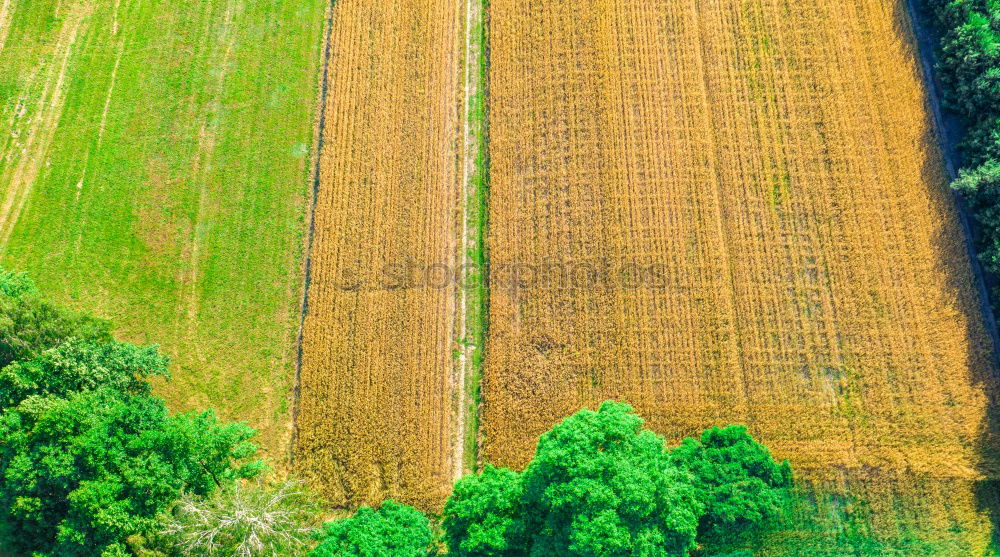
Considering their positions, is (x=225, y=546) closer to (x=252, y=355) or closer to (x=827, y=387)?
(x=252, y=355)

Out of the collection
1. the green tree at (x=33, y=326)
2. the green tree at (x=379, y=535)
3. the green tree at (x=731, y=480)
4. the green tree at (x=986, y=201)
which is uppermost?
the green tree at (x=986, y=201)

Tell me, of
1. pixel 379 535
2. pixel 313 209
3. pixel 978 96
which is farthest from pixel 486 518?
pixel 978 96

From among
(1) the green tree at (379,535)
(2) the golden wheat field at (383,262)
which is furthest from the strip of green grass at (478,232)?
(1) the green tree at (379,535)

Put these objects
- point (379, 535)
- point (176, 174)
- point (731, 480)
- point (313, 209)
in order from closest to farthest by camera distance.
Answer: point (379, 535), point (731, 480), point (313, 209), point (176, 174)

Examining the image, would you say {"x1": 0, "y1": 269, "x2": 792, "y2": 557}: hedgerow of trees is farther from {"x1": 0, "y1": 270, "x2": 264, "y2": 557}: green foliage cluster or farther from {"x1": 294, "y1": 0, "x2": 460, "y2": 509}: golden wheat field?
{"x1": 294, "y1": 0, "x2": 460, "y2": 509}: golden wheat field

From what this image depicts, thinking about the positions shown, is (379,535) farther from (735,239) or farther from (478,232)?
(735,239)

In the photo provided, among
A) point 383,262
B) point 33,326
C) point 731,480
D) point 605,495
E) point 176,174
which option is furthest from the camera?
point 176,174

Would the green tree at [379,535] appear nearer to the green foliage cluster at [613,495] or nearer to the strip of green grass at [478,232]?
the green foliage cluster at [613,495]

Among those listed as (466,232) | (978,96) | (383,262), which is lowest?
(383,262)
